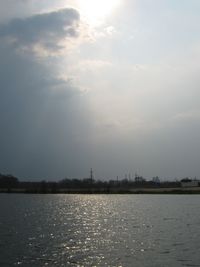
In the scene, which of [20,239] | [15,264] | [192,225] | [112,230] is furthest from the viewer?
[192,225]

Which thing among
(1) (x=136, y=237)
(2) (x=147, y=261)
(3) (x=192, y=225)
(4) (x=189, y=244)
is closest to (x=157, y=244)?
(4) (x=189, y=244)

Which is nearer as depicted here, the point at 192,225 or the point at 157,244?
the point at 157,244

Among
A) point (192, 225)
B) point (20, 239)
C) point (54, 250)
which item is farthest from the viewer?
point (192, 225)

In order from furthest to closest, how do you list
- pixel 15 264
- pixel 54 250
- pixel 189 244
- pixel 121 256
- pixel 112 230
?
pixel 112 230 → pixel 189 244 → pixel 54 250 → pixel 121 256 → pixel 15 264

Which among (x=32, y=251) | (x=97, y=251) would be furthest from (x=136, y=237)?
(x=32, y=251)

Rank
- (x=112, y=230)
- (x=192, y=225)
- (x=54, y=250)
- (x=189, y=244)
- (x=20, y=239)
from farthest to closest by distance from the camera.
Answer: (x=192, y=225), (x=112, y=230), (x=20, y=239), (x=189, y=244), (x=54, y=250)

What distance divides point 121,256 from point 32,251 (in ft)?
26.7

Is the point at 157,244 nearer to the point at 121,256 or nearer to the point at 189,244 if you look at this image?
the point at 189,244

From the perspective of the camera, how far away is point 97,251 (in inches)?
1736

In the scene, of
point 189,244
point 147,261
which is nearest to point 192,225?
point 189,244

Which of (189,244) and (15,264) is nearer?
(15,264)

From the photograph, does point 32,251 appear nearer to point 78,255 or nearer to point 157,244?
point 78,255

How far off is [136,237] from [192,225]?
1706 centimetres

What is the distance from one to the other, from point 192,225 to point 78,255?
1258 inches
